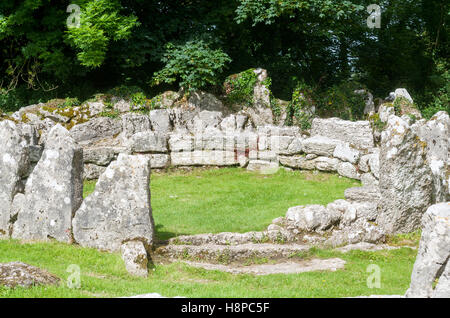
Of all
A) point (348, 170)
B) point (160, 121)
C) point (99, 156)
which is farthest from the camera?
point (160, 121)

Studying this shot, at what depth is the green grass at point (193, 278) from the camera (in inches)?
262

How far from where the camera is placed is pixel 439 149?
40.4 feet

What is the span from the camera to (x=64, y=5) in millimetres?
21328

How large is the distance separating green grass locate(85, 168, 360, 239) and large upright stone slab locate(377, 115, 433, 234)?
2719mm

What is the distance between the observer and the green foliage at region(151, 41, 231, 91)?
19.9 m

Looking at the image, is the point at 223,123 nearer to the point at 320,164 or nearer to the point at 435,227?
the point at 320,164

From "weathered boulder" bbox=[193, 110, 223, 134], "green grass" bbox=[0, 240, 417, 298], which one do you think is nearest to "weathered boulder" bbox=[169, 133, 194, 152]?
"weathered boulder" bbox=[193, 110, 223, 134]

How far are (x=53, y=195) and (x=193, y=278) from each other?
10.3 feet

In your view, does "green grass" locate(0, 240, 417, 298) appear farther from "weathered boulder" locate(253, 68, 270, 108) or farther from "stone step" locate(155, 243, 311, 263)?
"weathered boulder" locate(253, 68, 270, 108)

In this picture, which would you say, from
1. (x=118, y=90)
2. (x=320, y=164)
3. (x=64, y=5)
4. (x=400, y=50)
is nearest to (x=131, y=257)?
(x=320, y=164)

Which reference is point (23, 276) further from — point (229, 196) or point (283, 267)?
point (229, 196)

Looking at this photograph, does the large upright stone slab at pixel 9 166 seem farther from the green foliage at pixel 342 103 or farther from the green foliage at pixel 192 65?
the green foliage at pixel 342 103

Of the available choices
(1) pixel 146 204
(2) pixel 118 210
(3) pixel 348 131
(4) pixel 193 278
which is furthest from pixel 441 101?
(4) pixel 193 278

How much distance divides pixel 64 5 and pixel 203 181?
1100 cm
